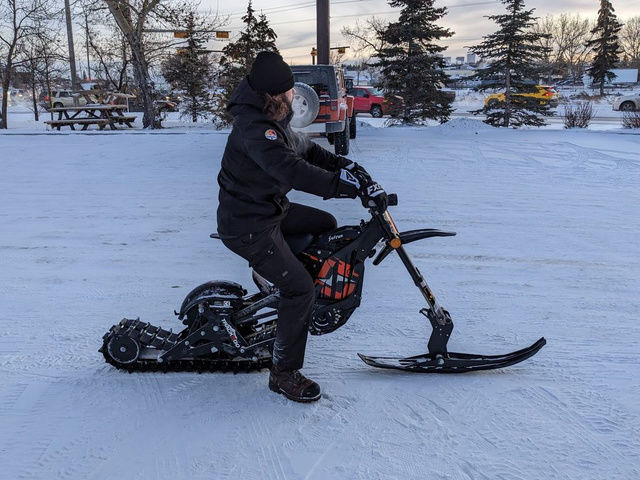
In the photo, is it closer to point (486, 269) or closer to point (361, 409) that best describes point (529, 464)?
point (361, 409)

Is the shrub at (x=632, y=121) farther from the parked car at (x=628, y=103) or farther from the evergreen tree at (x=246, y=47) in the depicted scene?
the evergreen tree at (x=246, y=47)

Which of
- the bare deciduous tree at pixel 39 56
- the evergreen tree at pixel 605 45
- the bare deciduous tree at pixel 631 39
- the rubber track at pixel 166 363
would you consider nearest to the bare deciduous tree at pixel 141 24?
the bare deciduous tree at pixel 39 56

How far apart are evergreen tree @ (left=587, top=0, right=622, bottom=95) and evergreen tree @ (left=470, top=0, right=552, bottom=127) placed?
3315 cm

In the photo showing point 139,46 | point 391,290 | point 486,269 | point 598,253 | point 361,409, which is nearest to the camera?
point 361,409

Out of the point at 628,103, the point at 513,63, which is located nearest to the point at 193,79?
the point at 513,63

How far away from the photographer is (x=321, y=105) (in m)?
11.7

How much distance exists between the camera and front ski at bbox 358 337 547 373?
11.1 feet

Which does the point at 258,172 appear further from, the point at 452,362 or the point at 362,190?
the point at 452,362

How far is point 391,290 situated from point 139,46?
1824 cm

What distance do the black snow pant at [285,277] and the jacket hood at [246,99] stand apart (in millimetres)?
640

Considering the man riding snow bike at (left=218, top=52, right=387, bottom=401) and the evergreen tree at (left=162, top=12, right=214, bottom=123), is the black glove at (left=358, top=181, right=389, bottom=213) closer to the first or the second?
the man riding snow bike at (left=218, top=52, right=387, bottom=401)

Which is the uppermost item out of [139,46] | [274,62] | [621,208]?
[139,46]

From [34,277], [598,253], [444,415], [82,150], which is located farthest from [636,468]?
[82,150]

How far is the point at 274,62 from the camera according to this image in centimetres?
269
